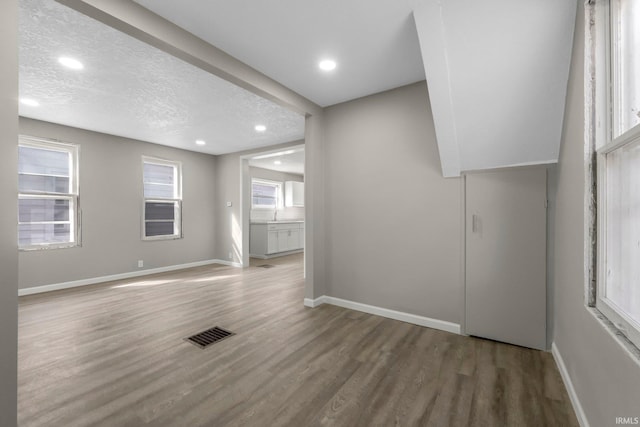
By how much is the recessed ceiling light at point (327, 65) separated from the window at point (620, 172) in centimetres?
182

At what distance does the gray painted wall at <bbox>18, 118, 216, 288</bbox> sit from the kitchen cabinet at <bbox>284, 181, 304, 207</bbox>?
3261 mm

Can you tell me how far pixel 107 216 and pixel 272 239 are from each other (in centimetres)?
357

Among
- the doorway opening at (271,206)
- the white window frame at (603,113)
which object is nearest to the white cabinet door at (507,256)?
the white window frame at (603,113)

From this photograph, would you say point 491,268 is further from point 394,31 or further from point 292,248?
point 292,248

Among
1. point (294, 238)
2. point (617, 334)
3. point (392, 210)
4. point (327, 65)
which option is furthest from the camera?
point (294, 238)

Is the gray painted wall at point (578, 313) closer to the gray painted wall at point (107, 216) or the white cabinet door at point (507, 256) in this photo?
the white cabinet door at point (507, 256)

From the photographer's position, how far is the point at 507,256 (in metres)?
2.48

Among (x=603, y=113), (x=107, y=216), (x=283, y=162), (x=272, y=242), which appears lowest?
(x=272, y=242)

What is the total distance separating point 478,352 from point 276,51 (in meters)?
3.17

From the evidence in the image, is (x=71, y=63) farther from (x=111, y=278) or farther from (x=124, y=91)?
(x=111, y=278)

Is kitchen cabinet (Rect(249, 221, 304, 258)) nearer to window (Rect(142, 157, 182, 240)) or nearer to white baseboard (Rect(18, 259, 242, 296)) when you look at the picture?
white baseboard (Rect(18, 259, 242, 296))

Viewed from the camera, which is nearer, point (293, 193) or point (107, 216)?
point (107, 216)

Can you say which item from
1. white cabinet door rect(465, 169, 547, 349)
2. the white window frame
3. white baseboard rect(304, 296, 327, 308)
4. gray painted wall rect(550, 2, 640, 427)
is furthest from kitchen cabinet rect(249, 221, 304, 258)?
the white window frame

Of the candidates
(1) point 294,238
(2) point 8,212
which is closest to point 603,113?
(2) point 8,212
